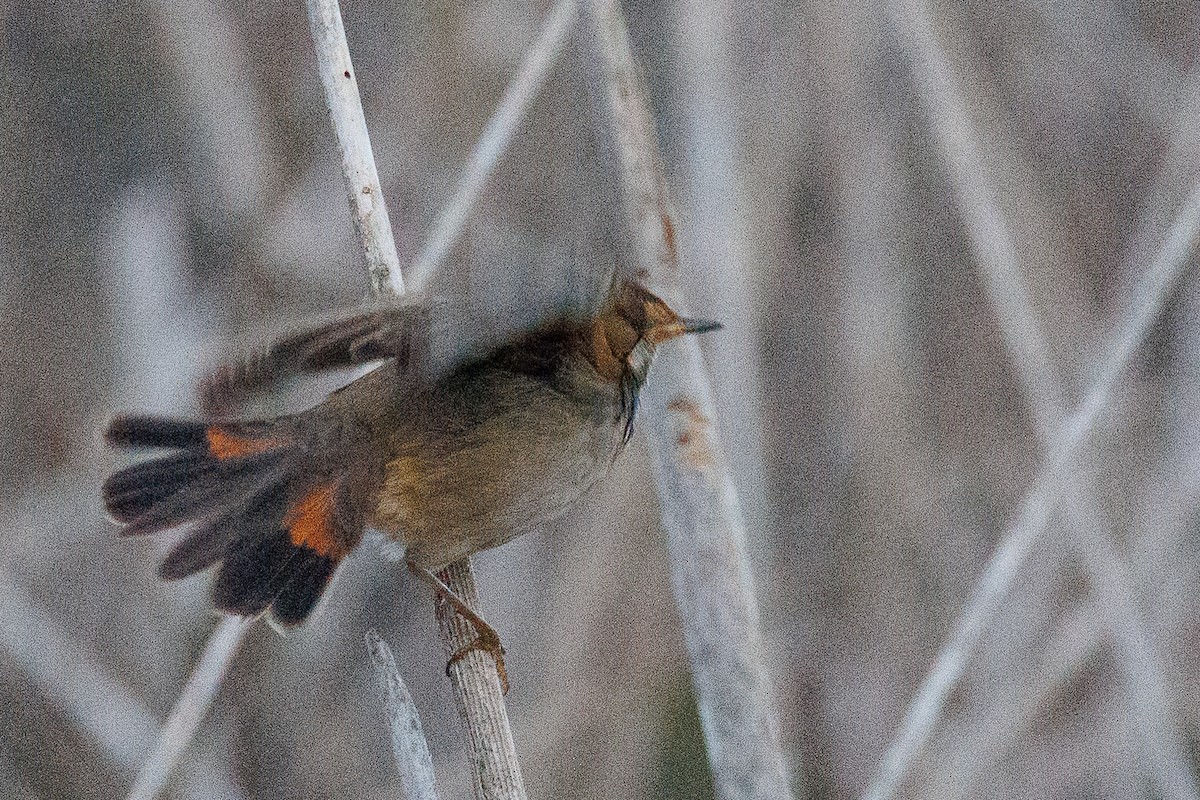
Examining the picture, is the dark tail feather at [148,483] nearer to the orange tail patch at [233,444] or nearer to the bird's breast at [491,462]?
the orange tail patch at [233,444]

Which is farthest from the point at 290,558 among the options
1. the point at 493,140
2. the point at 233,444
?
the point at 493,140

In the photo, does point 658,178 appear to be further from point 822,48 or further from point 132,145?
point 132,145

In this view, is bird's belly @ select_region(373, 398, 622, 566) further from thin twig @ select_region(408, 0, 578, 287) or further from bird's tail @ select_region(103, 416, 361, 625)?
thin twig @ select_region(408, 0, 578, 287)

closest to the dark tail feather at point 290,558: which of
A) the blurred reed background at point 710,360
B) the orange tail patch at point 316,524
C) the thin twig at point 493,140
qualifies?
the orange tail patch at point 316,524

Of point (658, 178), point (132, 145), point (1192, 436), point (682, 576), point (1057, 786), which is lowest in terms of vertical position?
point (1057, 786)

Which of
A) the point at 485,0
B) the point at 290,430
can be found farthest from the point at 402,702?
the point at 485,0

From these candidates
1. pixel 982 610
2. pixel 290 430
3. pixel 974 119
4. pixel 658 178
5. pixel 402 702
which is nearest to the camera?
pixel 402 702

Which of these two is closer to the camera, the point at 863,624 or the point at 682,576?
the point at 682,576

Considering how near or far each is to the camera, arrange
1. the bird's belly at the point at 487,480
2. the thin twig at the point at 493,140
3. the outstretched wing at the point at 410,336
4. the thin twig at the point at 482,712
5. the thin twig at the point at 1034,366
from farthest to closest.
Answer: the thin twig at the point at 1034,366
the thin twig at the point at 493,140
the bird's belly at the point at 487,480
the thin twig at the point at 482,712
the outstretched wing at the point at 410,336
